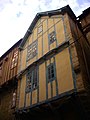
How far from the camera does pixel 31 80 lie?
1123cm

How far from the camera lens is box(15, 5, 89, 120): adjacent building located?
7719 millimetres

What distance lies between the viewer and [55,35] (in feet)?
36.4

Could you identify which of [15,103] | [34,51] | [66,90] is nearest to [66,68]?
[66,90]

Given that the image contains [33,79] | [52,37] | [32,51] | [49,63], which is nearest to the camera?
[49,63]

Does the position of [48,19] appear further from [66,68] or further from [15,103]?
[15,103]

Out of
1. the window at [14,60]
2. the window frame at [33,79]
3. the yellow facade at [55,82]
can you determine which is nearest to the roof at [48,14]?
the window at [14,60]

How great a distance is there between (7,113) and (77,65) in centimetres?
785

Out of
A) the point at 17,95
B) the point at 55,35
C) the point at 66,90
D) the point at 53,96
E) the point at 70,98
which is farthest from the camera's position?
the point at 17,95

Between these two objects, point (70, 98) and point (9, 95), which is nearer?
point (70, 98)

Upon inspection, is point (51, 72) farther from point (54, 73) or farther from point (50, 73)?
point (54, 73)

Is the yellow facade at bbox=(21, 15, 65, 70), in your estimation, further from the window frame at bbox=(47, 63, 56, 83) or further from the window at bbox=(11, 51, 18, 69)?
the window frame at bbox=(47, 63, 56, 83)

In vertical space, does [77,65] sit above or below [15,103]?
above

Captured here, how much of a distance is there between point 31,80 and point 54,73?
2582 millimetres

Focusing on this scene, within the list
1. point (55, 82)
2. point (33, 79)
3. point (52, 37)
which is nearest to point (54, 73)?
point (55, 82)
